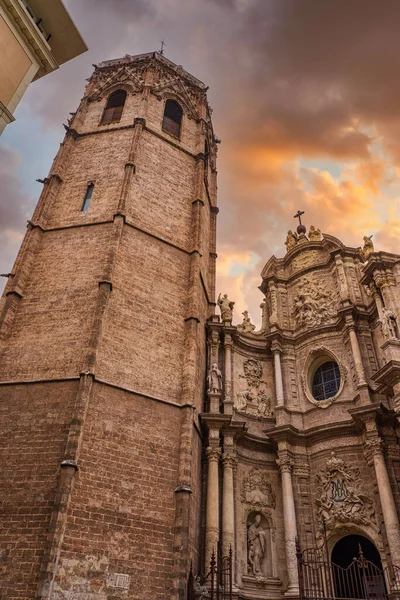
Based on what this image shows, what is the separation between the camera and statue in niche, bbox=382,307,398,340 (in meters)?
13.8

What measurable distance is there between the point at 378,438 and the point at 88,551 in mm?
8182

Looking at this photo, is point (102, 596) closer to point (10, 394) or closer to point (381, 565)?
point (10, 394)

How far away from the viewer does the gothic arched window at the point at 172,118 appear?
21069 millimetres

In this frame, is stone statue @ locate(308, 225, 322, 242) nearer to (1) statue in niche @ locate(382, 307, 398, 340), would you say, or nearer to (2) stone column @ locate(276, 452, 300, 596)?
(1) statue in niche @ locate(382, 307, 398, 340)

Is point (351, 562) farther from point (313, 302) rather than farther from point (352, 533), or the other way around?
point (313, 302)

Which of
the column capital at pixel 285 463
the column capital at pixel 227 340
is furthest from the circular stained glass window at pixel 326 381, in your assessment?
the column capital at pixel 227 340

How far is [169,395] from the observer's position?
13617 millimetres

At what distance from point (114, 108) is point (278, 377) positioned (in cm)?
1351

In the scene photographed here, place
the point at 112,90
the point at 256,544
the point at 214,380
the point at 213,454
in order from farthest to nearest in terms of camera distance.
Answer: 1. the point at 112,90
2. the point at 214,380
3. the point at 213,454
4. the point at 256,544

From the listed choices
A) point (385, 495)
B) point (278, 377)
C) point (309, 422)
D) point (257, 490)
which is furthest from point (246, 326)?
point (385, 495)

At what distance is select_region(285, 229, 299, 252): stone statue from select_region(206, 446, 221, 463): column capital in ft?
31.8

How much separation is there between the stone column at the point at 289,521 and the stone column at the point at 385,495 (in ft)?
7.89

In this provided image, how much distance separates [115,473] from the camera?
11.5m

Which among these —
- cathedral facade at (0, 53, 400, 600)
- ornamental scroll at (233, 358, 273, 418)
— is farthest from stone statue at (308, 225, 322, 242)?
ornamental scroll at (233, 358, 273, 418)
